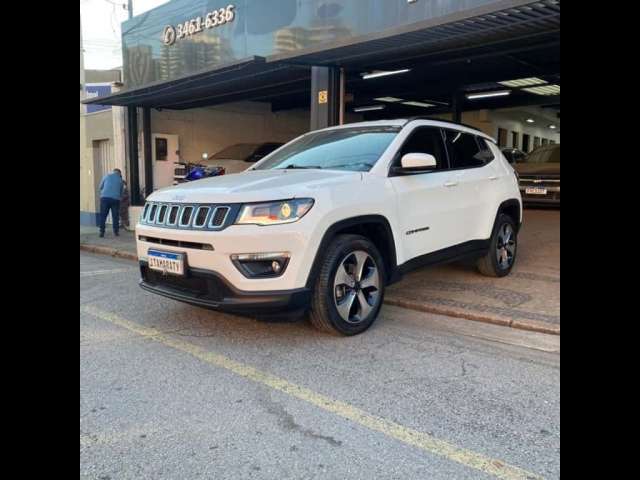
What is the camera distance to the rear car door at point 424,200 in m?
5.10

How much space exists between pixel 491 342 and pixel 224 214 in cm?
247

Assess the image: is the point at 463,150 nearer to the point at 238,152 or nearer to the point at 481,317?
the point at 481,317

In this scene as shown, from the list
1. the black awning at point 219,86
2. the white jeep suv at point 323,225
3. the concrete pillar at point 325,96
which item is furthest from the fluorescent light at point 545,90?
the white jeep suv at point 323,225

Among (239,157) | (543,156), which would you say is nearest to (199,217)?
(239,157)

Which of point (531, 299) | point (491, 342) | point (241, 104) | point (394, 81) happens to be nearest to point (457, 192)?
point (531, 299)

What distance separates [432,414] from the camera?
331 cm

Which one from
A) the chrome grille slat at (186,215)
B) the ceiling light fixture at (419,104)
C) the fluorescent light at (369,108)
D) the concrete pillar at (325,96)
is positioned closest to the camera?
the chrome grille slat at (186,215)

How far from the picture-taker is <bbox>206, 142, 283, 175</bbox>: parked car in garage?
14.0 metres

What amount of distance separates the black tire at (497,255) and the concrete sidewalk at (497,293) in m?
0.10

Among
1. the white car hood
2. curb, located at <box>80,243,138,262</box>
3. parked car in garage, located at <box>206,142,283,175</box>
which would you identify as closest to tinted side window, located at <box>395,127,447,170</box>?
the white car hood

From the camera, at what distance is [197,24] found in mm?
13711

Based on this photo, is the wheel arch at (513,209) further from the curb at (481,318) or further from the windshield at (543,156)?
the windshield at (543,156)

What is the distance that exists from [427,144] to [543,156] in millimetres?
10393
